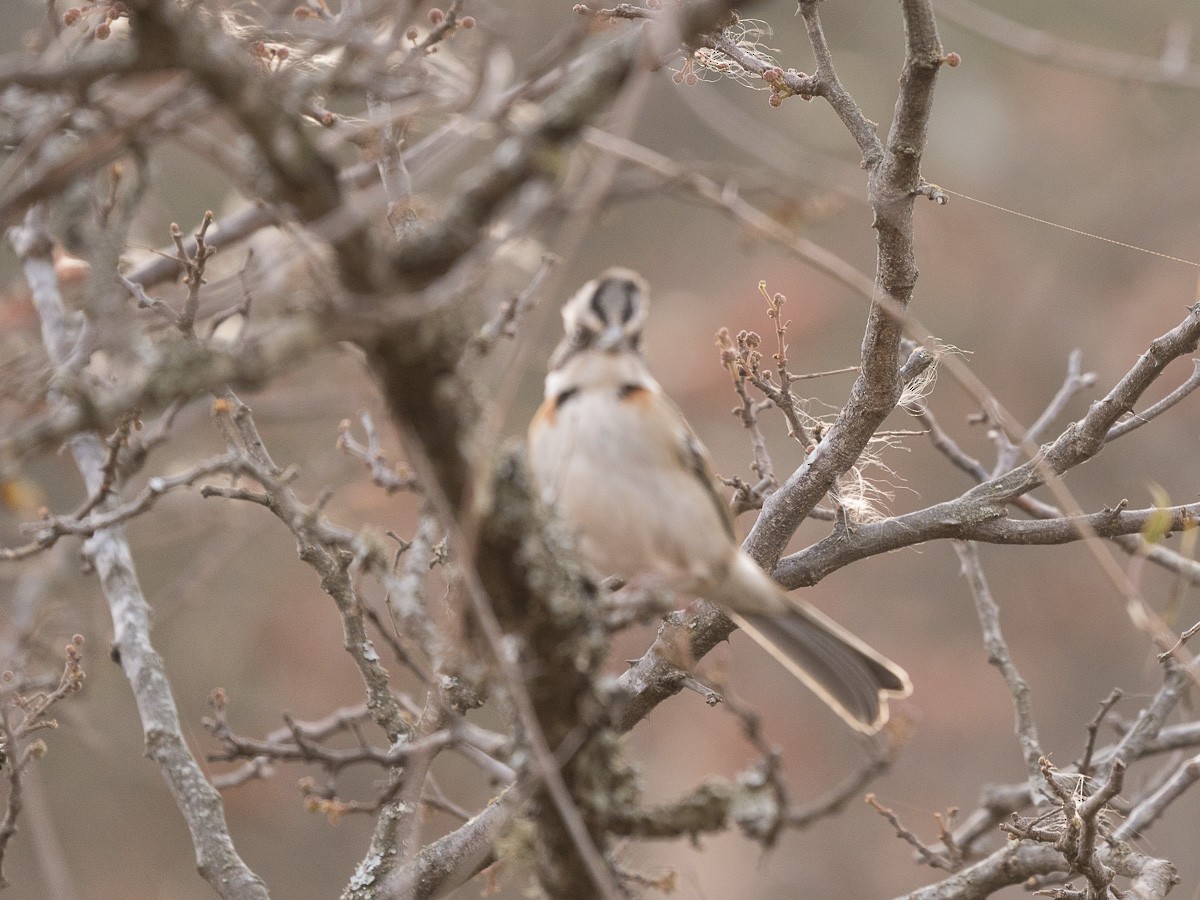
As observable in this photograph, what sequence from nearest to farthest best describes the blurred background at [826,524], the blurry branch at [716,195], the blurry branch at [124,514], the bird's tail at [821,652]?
the blurry branch at [716,195]
the blurry branch at [124,514]
the bird's tail at [821,652]
the blurred background at [826,524]

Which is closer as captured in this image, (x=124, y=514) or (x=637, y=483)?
(x=637, y=483)

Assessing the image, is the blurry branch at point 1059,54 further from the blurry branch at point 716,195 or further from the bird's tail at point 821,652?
the bird's tail at point 821,652

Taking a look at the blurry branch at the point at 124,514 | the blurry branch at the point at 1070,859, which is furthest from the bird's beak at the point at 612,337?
the blurry branch at the point at 1070,859

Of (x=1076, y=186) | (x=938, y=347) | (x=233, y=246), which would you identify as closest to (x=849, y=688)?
(x=938, y=347)

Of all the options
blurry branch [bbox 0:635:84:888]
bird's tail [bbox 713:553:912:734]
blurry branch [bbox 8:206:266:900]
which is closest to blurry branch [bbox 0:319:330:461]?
blurry branch [bbox 8:206:266:900]

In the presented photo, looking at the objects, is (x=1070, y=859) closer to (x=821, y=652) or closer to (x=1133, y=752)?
(x=821, y=652)

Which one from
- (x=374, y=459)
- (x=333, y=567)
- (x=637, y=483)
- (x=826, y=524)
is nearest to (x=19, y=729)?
(x=333, y=567)

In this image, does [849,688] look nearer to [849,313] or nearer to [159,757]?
[159,757]

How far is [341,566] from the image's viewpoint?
151 inches

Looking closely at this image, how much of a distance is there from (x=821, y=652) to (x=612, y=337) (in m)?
1.18

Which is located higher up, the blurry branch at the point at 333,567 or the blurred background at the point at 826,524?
the blurred background at the point at 826,524

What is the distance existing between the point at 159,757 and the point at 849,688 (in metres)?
2.33

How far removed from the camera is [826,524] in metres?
13.8

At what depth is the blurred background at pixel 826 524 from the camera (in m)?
11.7
